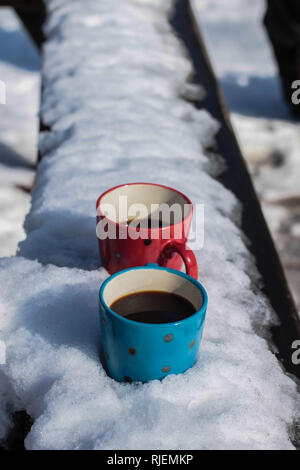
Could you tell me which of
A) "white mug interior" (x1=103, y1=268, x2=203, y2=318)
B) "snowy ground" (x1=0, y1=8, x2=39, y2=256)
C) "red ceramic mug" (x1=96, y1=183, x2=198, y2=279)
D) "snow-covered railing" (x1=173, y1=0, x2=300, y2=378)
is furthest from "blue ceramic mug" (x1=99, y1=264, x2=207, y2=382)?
"snowy ground" (x1=0, y1=8, x2=39, y2=256)

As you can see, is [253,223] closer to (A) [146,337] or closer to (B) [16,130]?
(A) [146,337]

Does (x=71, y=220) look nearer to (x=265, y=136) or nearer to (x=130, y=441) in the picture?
(x=130, y=441)

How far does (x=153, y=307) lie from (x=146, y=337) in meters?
0.13

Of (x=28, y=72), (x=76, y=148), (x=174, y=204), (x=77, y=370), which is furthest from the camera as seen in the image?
(x=28, y=72)

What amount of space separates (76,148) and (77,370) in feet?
2.96

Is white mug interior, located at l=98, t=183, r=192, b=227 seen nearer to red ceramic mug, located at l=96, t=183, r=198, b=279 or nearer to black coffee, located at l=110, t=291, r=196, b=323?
red ceramic mug, located at l=96, t=183, r=198, b=279

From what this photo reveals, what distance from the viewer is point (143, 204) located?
3.66 feet

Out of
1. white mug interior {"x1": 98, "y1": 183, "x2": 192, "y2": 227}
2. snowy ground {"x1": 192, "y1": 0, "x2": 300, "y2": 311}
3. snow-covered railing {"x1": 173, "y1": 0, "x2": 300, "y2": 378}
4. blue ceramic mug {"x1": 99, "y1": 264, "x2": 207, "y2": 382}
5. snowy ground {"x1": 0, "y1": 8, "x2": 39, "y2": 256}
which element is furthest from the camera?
snowy ground {"x1": 192, "y1": 0, "x2": 300, "y2": 311}

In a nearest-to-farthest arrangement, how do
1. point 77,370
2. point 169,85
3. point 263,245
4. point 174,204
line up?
1. point 77,370
2. point 174,204
3. point 263,245
4. point 169,85

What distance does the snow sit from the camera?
752 millimetres

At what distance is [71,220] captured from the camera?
4.09 ft

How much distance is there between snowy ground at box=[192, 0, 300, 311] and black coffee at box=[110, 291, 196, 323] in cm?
167

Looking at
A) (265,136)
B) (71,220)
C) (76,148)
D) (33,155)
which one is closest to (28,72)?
(33,155)

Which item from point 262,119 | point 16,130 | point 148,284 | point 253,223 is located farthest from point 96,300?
point 262,119
